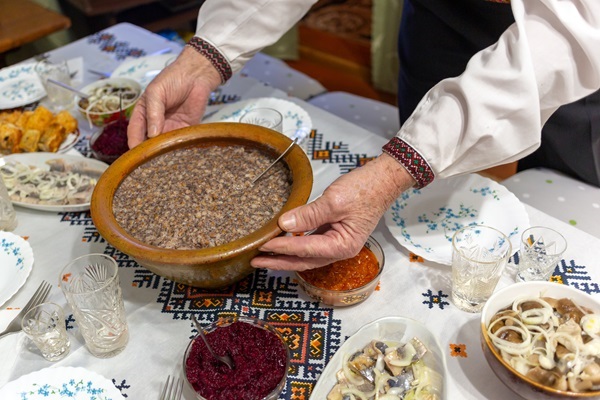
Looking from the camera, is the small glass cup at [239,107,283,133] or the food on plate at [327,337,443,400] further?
the small glass cup at [239,107,283,133]

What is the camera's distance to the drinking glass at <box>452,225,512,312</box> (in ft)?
3.92

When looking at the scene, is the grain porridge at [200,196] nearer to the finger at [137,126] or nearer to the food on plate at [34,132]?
the finger at [137,126]

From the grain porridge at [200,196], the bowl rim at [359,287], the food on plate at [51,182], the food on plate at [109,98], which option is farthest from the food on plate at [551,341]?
the food on plate at [109,98]

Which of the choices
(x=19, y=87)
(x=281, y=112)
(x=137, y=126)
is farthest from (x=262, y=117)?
(x=19, y=87)

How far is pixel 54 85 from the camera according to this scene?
78.5 inches

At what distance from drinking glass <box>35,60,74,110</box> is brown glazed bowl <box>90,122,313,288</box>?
2.56ft

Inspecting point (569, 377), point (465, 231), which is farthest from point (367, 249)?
point (569, 377)

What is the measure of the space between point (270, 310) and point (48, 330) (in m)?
0.46

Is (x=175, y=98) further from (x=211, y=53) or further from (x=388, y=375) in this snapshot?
(x=388, y=375)

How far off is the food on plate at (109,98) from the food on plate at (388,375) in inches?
47.3

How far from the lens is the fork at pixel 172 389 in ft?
3.54

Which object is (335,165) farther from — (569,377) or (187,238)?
(569,377)

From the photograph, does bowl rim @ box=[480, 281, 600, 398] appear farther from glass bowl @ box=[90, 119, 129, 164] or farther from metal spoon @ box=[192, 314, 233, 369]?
glass bowl @ box=[90, 119, 129, 164]

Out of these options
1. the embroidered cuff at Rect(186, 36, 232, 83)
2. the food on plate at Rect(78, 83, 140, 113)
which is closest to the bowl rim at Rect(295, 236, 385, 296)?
the embroidered cuff at Rect(186, 36, 232, 83)
